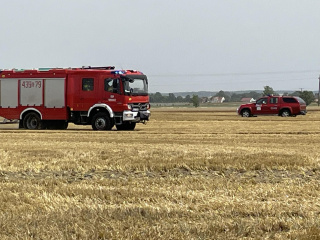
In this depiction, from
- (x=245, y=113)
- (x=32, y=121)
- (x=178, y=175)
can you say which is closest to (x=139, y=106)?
(x=32, y=121)

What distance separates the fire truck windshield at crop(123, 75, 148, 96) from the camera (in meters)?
20.6

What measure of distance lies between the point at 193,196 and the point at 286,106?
29.8 metres

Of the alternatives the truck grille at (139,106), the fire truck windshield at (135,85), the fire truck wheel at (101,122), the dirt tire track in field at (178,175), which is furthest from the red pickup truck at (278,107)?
the dirt tire track in field at (178,175)

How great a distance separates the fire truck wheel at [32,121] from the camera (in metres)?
22.0

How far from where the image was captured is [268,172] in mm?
8672

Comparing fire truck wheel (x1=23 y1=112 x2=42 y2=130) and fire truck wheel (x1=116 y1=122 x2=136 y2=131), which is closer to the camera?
fire truck wheel (x1=23 y1=112 x2=42 y2=130)

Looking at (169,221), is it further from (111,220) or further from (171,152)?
(171,152)

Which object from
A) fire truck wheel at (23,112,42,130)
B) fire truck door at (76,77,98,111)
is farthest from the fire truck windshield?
fire truck wheel at (23,112,42,130)

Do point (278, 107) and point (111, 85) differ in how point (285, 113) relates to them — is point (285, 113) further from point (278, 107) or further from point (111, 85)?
point (111, 85)

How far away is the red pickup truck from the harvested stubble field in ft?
80.6

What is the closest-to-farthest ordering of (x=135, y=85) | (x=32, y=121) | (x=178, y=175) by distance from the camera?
(x=178, y=175)
(x=135, y=85)
(x=32, y=121)

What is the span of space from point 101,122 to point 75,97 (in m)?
1.60

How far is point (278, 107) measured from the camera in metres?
35.0

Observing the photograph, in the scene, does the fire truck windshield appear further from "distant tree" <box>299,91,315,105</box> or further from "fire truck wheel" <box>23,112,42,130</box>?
"distant tree" <box>299,91,315,105</box>
